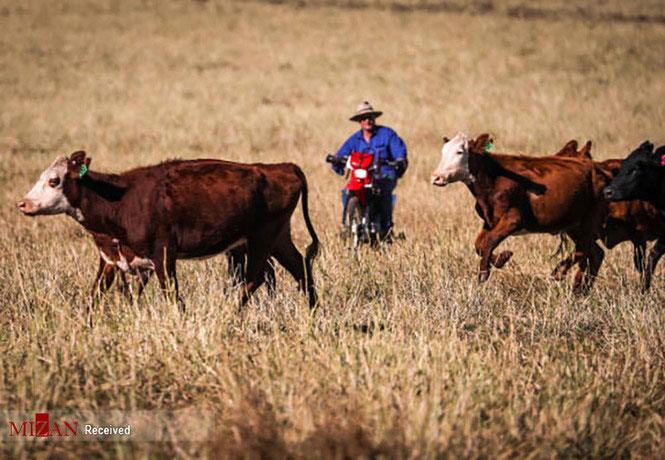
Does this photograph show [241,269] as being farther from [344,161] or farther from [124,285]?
[344,161]

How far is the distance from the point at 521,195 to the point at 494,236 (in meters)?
0.51

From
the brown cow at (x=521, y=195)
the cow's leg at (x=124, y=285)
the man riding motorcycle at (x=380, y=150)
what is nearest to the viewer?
the cow's leg at (x=124, y=285)

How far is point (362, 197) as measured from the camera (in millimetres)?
10438

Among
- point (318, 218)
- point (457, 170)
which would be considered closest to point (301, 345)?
point (457, 170)

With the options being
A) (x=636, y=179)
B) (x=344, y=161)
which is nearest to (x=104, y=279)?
(x=344, y=161)

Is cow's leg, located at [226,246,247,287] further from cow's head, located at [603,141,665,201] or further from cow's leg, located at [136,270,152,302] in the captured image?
cow's head, located at [603,141,665,201]

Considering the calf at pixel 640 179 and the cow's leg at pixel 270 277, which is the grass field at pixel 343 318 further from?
the calf at pixel 640 179

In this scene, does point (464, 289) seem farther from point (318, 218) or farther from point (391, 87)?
point (391, 87)

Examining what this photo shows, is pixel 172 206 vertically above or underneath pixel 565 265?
above

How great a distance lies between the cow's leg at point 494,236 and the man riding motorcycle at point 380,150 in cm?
234

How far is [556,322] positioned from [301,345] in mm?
1897

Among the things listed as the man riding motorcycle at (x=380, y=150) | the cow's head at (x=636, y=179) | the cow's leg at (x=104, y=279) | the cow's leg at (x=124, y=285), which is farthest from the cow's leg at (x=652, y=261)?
the cow's leg at (x=104, y=279)

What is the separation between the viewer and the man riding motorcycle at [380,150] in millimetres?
10633

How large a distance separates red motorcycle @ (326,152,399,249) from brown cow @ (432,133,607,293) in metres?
1.76
